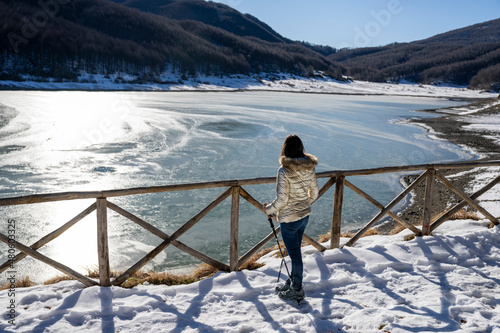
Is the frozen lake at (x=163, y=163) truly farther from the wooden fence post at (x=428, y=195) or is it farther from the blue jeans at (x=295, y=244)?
the blue jeans at (x=295, y=244)

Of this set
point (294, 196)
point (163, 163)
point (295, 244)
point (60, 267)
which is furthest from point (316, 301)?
point (163, 163)

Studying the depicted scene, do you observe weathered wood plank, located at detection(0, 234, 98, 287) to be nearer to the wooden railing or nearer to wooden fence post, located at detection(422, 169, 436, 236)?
the wooden railing

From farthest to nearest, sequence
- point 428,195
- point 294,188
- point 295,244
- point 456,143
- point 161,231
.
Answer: point 456,143 < point 428,195 < point 161,231 < point 295,244 < point 294,188

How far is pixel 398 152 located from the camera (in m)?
21.1

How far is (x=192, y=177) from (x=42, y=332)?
1093 centimetres

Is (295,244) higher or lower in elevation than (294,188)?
lower

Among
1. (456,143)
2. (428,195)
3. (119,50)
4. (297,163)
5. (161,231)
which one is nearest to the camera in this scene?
(297,163)

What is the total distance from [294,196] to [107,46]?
131830mm

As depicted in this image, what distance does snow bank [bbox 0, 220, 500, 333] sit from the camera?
3705 millimetres

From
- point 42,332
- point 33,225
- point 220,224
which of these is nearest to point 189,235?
point 220,224

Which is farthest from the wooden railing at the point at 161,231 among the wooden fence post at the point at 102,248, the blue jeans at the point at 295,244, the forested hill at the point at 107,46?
the forested hill at the point at 107,46

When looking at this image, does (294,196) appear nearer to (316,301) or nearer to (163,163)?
(316,301)

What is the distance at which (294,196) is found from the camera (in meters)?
3.94

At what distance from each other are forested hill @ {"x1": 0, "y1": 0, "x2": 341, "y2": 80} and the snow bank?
88.1 meters
